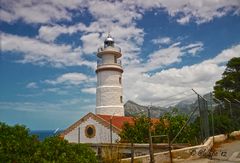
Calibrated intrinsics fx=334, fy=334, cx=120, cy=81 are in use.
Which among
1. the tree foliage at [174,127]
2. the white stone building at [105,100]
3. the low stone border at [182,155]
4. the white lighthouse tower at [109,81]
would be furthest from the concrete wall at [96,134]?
the low stone border at [182,155]

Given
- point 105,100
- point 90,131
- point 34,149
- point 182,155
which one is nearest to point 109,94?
point 105,100

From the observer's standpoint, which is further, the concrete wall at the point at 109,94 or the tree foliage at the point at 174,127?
the concrete wall at the point at 109,94

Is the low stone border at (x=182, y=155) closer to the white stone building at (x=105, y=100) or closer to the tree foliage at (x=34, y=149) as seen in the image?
the tree foliage at (x=34, y=149)

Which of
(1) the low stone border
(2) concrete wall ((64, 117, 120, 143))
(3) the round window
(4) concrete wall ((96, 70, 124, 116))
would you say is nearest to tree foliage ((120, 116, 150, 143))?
(2) concrete wall ((64, 117, 120, 143))

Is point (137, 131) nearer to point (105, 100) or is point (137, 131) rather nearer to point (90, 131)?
point (90, 131)

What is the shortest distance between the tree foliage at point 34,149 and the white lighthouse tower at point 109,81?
24.0 meters

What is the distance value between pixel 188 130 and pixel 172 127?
5.23 ft

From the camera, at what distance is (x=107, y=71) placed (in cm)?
3353

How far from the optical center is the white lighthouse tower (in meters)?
32.6

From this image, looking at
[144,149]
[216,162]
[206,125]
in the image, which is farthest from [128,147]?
[216,162]

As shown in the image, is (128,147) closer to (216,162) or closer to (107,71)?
(216,162)

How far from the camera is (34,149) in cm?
789

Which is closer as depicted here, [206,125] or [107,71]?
[206,125]

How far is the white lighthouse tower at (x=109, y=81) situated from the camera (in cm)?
3256
